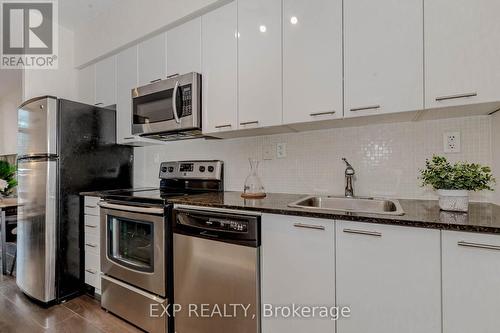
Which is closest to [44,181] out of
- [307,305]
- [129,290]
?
[129,290]

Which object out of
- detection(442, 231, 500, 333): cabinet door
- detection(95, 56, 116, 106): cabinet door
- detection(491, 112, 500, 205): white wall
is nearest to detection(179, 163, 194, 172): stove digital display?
detection(95, 56, 116, 106): cabinet door

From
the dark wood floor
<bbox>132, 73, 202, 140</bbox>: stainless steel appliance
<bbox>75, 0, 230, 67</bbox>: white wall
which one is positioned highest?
<bbox>75, 0, 230, 67</bbox>: white wall

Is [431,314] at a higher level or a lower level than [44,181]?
lower

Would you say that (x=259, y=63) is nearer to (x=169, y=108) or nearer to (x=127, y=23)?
(x=169, y=108)

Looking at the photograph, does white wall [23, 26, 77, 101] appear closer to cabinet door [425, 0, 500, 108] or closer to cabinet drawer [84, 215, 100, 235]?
cabinet drawer [84, 215, 100, 235]

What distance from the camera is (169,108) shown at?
6.84 feet

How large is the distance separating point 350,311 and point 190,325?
3.23ft

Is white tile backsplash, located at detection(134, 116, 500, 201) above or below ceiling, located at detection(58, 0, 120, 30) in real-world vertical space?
below

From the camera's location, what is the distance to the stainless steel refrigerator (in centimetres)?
214

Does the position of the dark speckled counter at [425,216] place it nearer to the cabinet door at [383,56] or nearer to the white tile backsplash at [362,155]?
the white tile backsplash at [362,155]

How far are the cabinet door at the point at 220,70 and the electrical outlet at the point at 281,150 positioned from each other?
389 mm

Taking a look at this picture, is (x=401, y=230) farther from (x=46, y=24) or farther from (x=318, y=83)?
(x=46, y=24)

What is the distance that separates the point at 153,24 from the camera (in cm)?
222

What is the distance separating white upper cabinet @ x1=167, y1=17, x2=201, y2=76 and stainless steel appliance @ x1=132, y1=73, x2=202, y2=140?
0.34ft
